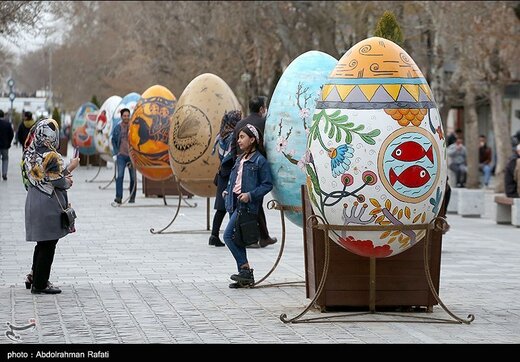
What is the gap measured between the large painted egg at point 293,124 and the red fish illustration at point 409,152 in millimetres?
2193

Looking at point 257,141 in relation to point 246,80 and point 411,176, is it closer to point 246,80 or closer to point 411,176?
point 411,176

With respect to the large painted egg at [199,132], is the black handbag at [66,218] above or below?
below

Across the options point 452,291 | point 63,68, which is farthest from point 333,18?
point 63,68

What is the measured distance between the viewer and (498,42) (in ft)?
105

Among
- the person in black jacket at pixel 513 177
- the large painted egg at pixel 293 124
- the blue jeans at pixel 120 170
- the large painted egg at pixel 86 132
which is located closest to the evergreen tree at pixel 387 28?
the large painted egg at pixel 293 124

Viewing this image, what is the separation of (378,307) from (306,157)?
56.0 inches

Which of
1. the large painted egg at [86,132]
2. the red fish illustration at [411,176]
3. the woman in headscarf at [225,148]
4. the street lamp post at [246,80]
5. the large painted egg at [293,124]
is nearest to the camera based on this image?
the red fish illustration at [411,176]

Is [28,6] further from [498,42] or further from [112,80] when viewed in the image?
[112,80]

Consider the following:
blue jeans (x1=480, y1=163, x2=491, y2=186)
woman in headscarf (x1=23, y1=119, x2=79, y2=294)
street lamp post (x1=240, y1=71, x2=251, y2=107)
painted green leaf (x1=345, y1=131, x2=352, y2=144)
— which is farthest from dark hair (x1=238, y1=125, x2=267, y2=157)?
street lamp post (x1=240, y1=71, x2=251, y2=107)

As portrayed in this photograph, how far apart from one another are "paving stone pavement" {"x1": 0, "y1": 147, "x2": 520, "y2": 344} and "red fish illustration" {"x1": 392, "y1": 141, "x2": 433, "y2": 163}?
4.38 feet

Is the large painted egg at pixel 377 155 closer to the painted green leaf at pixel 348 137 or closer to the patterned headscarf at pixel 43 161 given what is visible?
the painted green leaf at pixel 348 137

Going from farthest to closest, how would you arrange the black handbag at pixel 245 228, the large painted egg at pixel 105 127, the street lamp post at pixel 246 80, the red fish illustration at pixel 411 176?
the street lamp post at pixel 246 80, the large painted egg at pixel 105 127, the black handbag at pixel 245 228, the red fish illustration at pixel 411 176

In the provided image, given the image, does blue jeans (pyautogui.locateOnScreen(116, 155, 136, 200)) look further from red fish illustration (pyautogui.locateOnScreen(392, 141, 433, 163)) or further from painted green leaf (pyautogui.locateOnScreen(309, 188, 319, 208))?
red fish illustration (pyautogui.locateOnScreen(392, 141, 433, 163))

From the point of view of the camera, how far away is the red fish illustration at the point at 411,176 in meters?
10.7
